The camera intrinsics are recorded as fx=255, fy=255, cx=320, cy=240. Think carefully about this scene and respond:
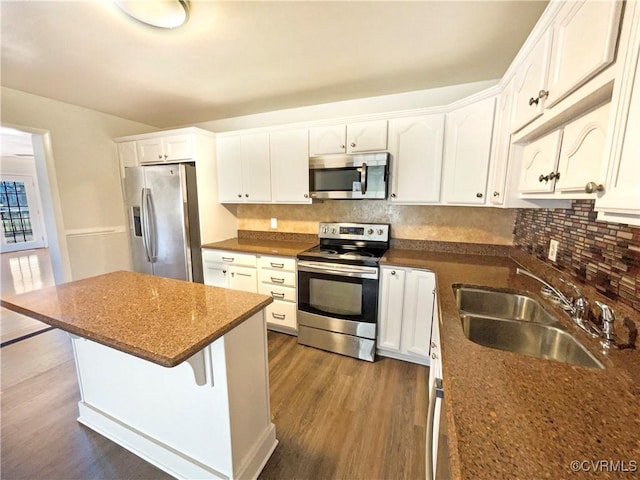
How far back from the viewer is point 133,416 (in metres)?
1.45

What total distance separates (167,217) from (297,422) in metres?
2.46

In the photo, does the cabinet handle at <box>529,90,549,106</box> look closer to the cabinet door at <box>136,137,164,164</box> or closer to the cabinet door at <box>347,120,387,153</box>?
the cabinet door at <box>347,120,387,153</box>

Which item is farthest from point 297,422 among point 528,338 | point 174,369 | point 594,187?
point 594,187

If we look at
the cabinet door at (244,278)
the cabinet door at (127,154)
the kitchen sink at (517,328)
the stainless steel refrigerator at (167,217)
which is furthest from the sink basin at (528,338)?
the cabinet door at (127,154)

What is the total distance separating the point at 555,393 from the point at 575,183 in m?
0.72

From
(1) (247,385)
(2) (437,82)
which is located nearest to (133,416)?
(1) (247,385)

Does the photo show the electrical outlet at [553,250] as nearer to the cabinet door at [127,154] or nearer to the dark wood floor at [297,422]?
the dark wood floor at [297,422]

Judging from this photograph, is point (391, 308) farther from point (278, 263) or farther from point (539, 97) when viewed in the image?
point (539, 97)

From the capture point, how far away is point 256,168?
281cm

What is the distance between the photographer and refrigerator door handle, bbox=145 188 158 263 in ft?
9.53

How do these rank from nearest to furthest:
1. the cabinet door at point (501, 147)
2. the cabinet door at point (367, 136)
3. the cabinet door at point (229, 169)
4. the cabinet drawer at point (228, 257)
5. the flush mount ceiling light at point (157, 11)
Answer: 1. the flush mount ceiling light at point (157, 11)
2. the cabinet door at point (501, 147)
3. the cabinet door at point (367, 136)
4. the cabinet drawer at point (228, 257)
5. the cabinet door at point (229, 169)

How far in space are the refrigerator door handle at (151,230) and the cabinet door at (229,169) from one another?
0.76 m

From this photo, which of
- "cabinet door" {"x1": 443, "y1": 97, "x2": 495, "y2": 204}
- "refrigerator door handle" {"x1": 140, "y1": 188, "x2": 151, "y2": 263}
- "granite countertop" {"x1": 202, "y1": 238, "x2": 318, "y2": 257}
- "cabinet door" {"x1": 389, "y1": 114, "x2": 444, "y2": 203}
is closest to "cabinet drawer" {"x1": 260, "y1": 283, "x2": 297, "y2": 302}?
"granite countertop" {"x1": 202, "y1": 238, "x2": 318, "y2": 257}

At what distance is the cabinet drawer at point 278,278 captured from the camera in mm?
2498
